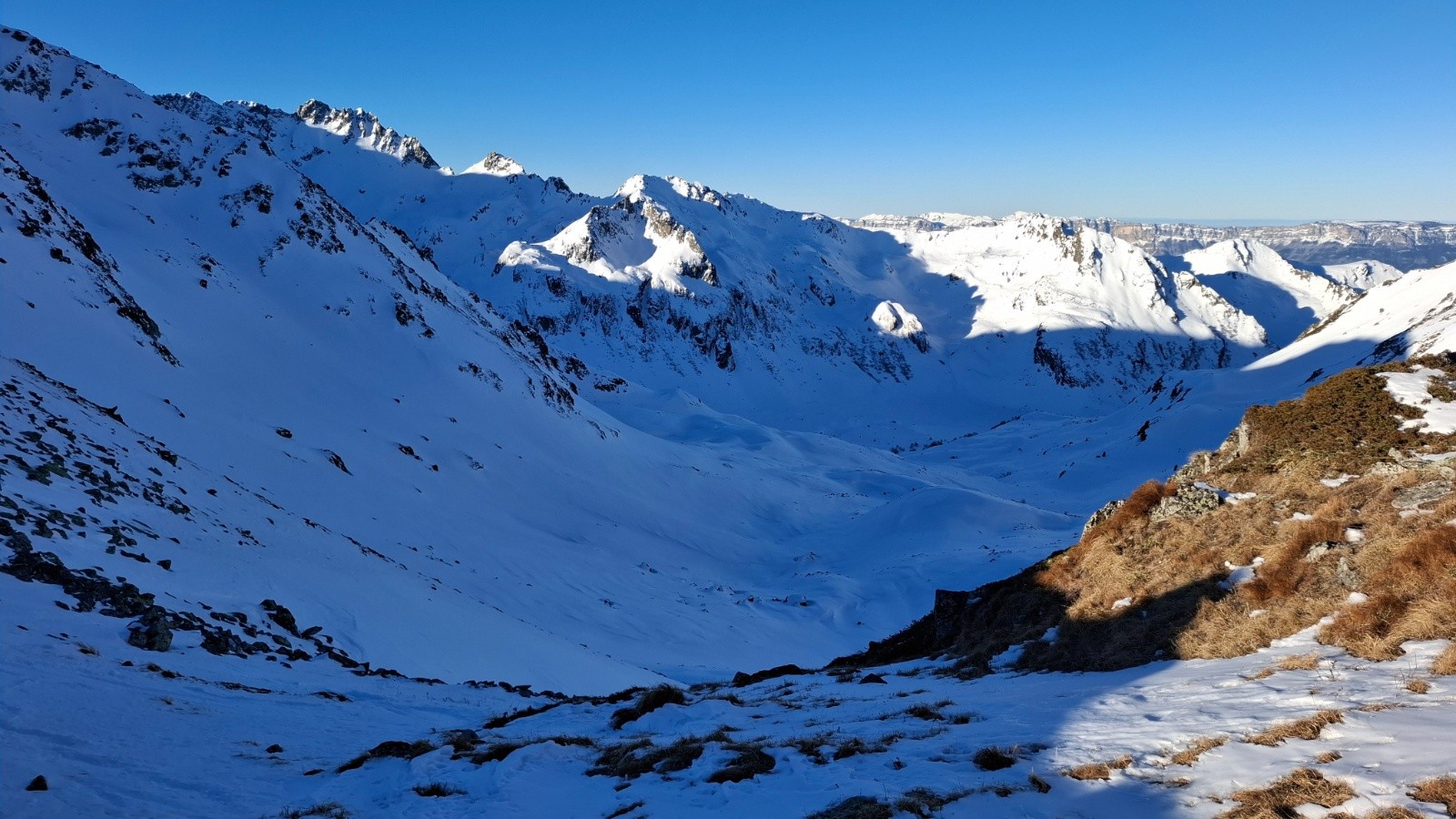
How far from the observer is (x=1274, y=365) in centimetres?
9150

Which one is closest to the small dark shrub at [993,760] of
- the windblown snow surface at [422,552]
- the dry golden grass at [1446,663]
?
the windblown snow surface at [422,552]

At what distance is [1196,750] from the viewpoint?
23.1 feet

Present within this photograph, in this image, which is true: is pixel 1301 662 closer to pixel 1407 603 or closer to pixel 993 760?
pixel 1407 603

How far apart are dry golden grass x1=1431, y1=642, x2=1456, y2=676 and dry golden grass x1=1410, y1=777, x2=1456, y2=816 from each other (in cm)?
252

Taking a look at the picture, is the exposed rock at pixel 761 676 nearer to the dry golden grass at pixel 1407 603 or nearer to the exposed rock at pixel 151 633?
A: the exposed rock at pixel 151 633

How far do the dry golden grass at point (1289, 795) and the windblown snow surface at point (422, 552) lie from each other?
0.23 m

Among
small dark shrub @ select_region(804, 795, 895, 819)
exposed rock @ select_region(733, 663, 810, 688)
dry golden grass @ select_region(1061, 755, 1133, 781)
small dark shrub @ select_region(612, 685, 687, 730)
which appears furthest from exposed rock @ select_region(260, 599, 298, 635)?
dry golden grass @ select_region(1061, 755, 1133, 781)

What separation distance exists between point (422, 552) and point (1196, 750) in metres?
30.8

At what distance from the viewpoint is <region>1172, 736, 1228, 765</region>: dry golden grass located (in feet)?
22.7

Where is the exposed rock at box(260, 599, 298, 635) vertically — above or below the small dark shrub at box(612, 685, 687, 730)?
above

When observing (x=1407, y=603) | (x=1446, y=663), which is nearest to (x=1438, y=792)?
(x=1446, y=663)

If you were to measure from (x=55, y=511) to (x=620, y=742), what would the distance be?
12522 millimetres

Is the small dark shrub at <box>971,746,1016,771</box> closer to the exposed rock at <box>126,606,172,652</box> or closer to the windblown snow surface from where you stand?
the windblown snow surface

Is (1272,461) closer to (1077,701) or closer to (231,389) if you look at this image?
(1077,701)
